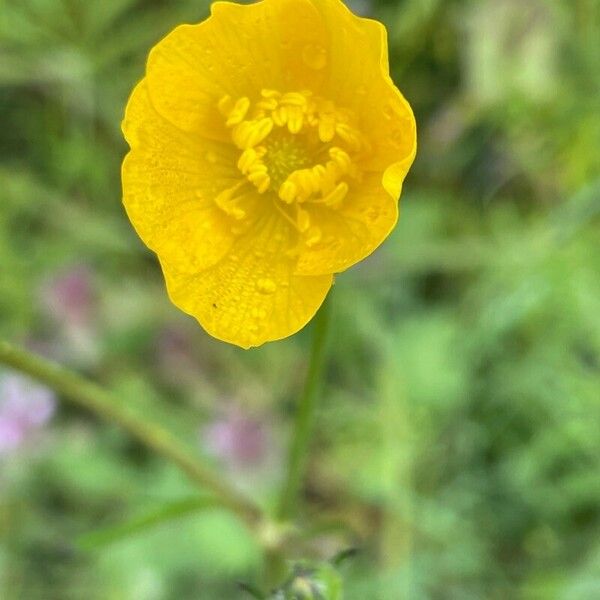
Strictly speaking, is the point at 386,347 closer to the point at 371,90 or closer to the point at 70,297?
the point at 70,297

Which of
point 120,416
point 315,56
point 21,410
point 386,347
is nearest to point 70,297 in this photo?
point 21,410

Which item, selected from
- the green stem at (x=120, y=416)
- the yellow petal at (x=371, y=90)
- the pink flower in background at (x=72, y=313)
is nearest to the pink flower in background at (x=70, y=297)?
the pink flower in background at (x=72, y=313)

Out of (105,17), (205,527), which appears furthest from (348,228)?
(105,17)

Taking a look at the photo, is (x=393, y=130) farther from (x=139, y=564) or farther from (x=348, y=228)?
(x=139, y=564)

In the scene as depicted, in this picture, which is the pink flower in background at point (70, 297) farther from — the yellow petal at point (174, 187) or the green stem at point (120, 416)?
the yellow petal at point (174, 187)

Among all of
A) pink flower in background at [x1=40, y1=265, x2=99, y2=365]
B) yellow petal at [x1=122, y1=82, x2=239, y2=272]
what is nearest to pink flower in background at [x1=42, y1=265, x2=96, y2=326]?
pink flower in background at [x1=40, y1=265, x2=99, y2=365]

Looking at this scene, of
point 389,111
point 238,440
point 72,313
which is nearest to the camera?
point 389,111
